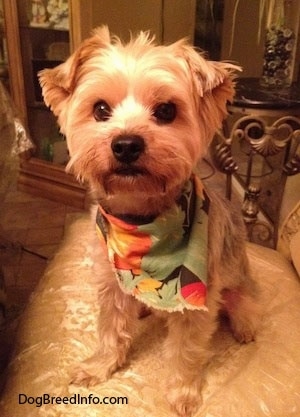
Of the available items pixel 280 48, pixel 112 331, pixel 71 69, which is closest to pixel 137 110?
pixel 71 69

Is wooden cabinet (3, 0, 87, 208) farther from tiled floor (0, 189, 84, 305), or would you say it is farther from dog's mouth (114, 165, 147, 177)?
dog's mouth (114, 165, 147, 177)

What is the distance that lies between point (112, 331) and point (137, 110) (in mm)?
543

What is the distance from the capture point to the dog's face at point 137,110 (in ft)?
2.91

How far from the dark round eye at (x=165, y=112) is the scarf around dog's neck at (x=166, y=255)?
6.6 inches

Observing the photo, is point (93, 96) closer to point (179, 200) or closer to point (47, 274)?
point (179, 200)

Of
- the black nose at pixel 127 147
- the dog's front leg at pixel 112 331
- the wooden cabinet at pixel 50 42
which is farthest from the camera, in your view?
the wooden cabinet at pixel 50 42

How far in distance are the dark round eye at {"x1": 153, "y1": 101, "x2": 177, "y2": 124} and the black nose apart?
0.11m

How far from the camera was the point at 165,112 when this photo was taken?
959 millimetres

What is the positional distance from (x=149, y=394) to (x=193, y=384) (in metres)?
0.11

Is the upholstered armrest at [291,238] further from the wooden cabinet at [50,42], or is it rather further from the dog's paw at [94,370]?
the wooden cabinet at [50,42]

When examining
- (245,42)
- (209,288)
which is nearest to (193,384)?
(209,288)

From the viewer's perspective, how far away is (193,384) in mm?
1058

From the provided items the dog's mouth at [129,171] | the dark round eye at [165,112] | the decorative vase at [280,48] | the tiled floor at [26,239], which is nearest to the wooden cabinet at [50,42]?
the tiled floor at [26,239]

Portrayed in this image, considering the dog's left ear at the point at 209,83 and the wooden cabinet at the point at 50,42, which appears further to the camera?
the wooden cabinet at the point at 50,42
